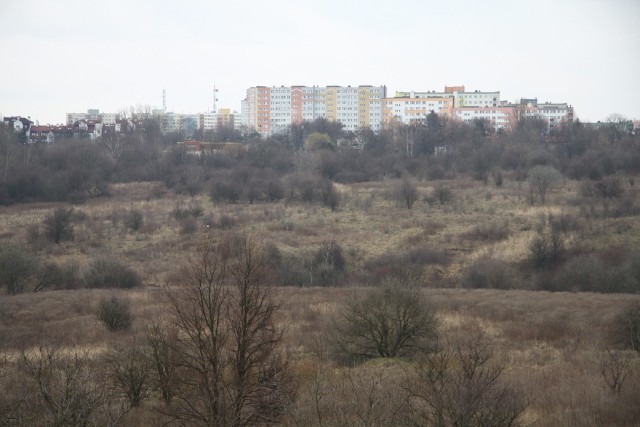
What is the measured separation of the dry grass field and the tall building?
5745 cm

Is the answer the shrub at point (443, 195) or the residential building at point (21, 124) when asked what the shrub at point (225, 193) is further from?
the residential building at point (21, 124)

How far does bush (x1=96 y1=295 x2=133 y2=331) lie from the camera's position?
17.5 metres

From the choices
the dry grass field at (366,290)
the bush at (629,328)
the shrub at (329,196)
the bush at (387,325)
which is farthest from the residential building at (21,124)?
the bush at (629,328)

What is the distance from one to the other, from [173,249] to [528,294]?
16439 mm

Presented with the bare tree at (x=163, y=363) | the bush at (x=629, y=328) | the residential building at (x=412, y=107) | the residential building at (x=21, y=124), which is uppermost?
the residential building at (x=412, y=107)

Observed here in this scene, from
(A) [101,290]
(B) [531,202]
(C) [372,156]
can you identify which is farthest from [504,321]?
(C) [372,156]

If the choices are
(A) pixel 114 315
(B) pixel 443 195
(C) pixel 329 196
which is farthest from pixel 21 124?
(A) pixel 114 315

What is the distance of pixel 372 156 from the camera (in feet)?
188

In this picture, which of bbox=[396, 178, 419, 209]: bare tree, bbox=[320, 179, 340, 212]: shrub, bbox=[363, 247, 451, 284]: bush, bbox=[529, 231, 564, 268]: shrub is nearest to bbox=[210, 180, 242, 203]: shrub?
bbox=[320, 179, 340, 212]: shrub

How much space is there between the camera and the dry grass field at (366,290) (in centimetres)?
1012

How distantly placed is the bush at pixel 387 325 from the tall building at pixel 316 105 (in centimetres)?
8948

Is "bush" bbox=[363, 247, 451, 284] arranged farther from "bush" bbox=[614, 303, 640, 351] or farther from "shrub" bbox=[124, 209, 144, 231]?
"shrub" bbox=[124, 209, 144, 231]

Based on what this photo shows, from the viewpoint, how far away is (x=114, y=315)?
17.5 m

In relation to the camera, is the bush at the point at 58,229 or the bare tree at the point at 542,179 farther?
the bare tree at the point at 542,179
